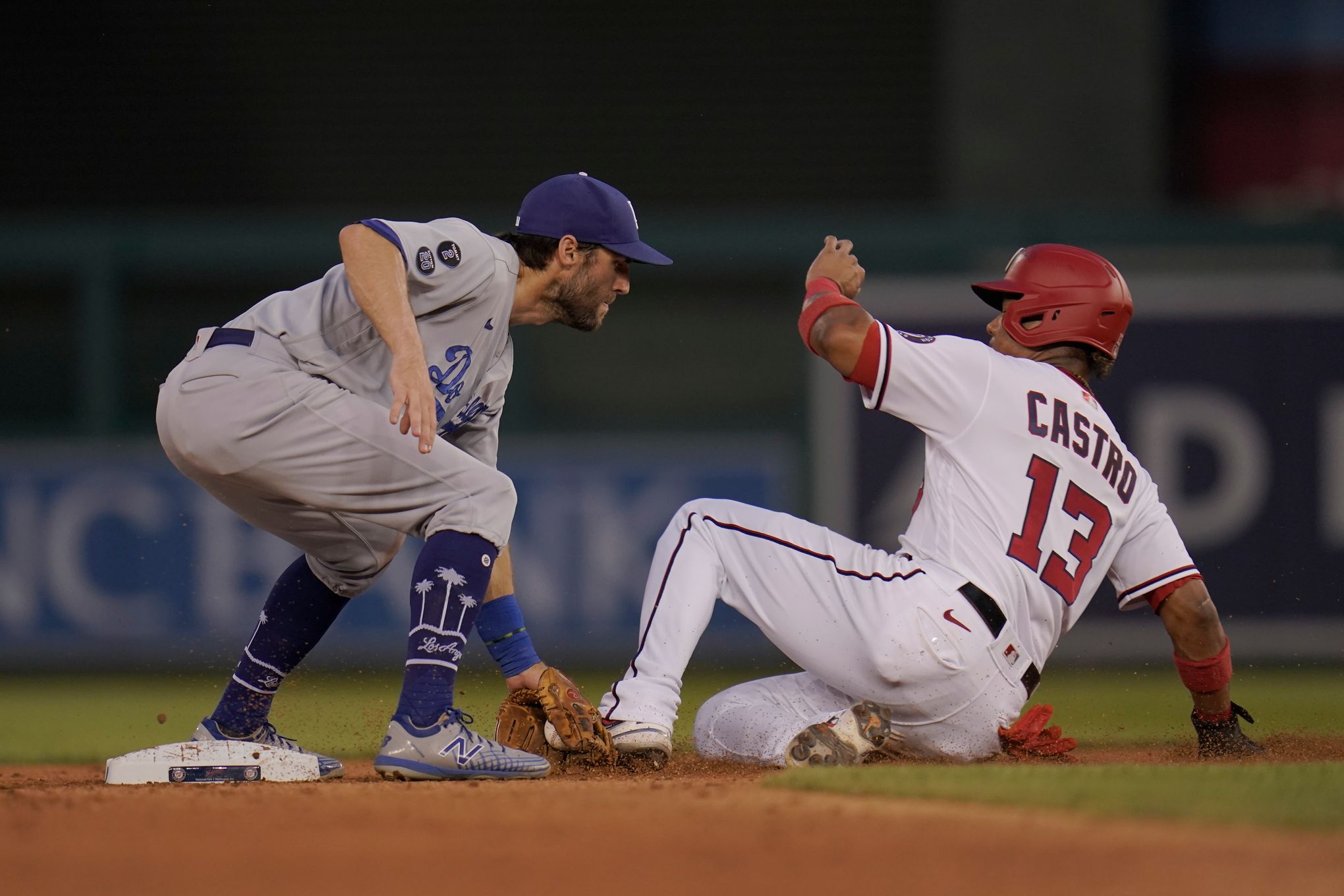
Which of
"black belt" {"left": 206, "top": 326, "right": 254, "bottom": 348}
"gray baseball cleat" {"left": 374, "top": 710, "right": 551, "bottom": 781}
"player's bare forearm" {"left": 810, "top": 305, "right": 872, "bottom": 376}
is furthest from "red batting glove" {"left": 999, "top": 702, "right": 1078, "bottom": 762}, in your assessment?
"black belt" {"left": 206, "top": 326, "right": 254, "bottom": 348}

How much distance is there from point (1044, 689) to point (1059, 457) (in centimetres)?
291

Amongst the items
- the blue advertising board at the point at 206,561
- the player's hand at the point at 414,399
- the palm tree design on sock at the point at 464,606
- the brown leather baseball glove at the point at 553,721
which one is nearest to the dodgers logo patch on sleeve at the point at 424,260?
the player's hand at the point at 414,399

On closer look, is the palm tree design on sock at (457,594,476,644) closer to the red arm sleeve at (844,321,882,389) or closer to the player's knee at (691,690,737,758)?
the player's knee at (691,690,737,758)

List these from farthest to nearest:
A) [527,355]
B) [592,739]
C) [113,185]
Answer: [113,185] → [527,355] → [592,739]

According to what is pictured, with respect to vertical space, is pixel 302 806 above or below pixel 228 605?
above

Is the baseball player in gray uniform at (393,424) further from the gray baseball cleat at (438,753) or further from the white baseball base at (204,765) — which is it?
the white baseball base at (204,765)

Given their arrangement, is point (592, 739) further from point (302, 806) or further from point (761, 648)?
point (761, 648)

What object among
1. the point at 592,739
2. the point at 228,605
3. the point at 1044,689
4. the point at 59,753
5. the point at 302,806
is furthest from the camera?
the point at 228,605

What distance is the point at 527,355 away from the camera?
8352mm


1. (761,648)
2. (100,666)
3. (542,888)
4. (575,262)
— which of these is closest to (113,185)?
(100,666)

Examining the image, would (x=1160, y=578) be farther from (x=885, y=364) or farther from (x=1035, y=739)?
(x=885, y=364)

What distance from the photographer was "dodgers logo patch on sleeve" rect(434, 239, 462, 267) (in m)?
3.42

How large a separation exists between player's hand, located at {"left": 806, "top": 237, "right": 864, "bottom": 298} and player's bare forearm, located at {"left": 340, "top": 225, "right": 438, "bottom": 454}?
99 centimetres

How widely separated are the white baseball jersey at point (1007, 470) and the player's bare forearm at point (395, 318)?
1033 millimetres
